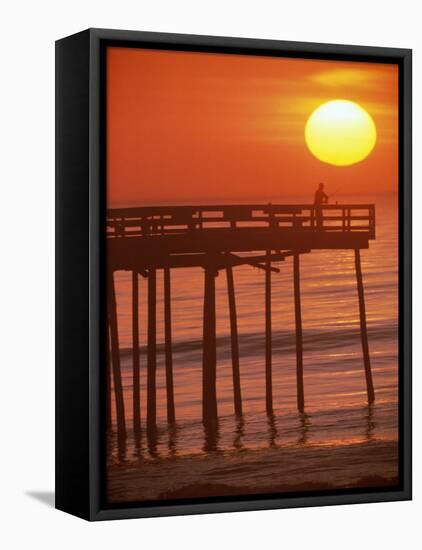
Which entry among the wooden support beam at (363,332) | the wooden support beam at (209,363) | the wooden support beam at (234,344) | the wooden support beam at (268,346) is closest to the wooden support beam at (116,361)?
the wooden support beam at (209,363)

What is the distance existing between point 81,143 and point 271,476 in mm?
2608

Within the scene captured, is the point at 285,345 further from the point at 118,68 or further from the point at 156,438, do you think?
the point at 118,68

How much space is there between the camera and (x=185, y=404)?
42.2ft

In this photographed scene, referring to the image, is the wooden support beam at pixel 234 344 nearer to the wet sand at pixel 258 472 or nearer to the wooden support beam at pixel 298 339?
the wet sand at pixel 258 472

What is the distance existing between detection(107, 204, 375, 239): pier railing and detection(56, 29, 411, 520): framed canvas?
0.04 feet

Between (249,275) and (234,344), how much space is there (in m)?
0.48

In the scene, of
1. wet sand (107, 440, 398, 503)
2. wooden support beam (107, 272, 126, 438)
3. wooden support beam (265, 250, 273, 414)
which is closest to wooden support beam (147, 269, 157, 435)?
wooden support beam (107, 272, 126, 438)

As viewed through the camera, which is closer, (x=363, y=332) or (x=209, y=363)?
(x=209, y=363)

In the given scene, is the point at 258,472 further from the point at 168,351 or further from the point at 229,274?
the point at 229,274

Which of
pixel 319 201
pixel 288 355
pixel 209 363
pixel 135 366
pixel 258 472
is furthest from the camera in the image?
pixel 319 201

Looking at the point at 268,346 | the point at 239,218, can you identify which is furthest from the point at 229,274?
the point at 268,346

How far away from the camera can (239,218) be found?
1305 cm

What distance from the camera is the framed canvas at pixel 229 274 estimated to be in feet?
Answer: 41.5

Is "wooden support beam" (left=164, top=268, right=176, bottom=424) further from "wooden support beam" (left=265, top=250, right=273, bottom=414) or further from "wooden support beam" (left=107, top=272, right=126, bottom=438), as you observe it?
"wooden support beam" (left=265, top=250, right=273, bottom=414)
